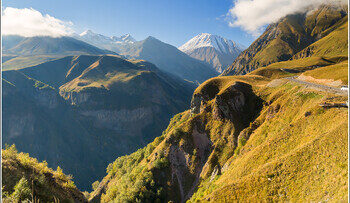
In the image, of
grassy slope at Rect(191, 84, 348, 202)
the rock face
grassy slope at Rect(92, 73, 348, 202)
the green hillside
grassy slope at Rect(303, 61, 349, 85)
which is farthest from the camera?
the rock face

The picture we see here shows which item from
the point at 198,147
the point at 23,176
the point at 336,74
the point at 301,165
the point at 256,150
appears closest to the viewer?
the point at 23,176

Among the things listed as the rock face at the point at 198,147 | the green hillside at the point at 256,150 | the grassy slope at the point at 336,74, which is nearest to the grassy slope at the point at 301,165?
the green hillside at the point at 256,150

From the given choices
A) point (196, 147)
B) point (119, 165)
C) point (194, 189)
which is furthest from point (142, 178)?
point (119, 165)

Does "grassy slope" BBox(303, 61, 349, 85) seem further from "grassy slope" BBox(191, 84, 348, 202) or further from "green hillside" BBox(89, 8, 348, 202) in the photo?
"grassy slope" BBox(191, 84, 348, 202)

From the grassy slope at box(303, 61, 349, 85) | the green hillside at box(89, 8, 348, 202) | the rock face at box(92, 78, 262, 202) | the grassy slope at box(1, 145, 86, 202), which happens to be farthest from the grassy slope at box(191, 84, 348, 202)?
the grassy slope at box(1, 145, 86, 202)

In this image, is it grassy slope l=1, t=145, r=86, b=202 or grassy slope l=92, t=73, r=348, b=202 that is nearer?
grassy slope l=1, t=145, r=86, b=202

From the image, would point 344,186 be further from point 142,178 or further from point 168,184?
point 142,178

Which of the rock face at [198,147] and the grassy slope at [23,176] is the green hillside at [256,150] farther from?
the grassy slope at [23,176]

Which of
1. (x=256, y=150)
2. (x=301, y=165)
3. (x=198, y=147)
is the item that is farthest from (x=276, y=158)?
(x=198, y=147)

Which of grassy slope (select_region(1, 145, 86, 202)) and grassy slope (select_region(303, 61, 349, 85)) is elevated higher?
grassy slope (select_region(1, 145, 86, 202))

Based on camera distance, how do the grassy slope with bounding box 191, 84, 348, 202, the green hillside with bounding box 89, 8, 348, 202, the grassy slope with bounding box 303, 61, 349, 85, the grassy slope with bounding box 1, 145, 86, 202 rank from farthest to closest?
the grassy slope with bounding box 303, 61, 349, 85 < the green hillside with bounding box 89, 8, 348, 202 < the grassy slope with bounding box 1, 145, 86, 202 < the grassy slope with bounding box 191, 84, 348, 202

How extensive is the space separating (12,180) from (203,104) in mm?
72315

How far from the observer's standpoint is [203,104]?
83375 mm

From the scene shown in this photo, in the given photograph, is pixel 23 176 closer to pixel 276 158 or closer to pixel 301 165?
pixel 276 158
